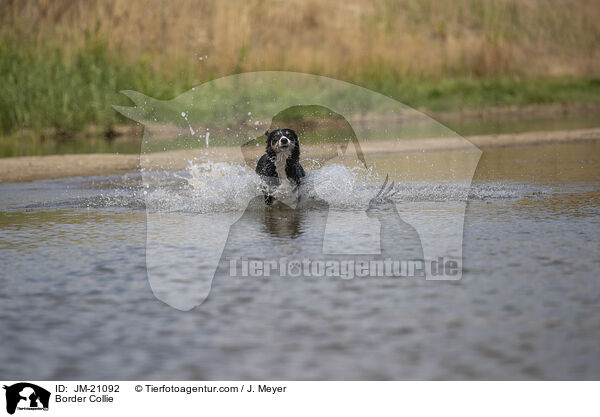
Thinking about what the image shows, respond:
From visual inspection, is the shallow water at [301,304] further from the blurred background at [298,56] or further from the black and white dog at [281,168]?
the blurred background at [298,56]

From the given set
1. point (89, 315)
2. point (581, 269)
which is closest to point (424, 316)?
point (581, 269)

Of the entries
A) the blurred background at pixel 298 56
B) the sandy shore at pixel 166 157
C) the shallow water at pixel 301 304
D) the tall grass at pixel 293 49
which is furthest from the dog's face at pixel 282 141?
the tall grass at pixel 293 49

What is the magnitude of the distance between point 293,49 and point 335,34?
2084 mm

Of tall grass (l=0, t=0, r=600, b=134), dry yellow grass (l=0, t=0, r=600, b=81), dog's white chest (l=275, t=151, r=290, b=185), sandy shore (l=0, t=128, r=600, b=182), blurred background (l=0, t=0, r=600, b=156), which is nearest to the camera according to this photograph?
dog's white chest (l=275, t=151, r=290, b=185)

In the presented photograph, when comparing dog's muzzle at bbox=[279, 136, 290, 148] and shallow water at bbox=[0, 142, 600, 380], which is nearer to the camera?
shallow water at bbox=[0, 142, 600, 380]

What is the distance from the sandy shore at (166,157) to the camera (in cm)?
1247

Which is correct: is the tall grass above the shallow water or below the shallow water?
above

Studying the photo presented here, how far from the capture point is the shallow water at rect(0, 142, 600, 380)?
139 inches

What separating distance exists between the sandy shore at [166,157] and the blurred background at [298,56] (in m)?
1.47

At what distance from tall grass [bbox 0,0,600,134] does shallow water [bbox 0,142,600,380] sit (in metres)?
10.3

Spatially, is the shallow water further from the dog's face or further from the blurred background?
the blurred background
